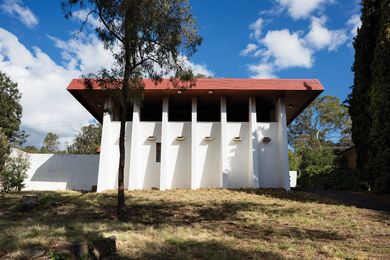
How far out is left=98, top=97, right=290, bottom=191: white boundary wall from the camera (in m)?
15.9

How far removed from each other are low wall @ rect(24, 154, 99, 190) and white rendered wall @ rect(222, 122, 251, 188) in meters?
8.25

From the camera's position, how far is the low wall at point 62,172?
1872 cm

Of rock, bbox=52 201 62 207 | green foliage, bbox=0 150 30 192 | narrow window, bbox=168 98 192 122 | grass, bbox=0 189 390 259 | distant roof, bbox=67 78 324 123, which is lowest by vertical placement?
grass, bbox=0 189 390 259

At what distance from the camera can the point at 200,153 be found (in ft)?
54.1

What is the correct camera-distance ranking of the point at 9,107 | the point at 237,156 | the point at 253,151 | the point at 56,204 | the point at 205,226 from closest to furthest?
the point at 205,226 < the point at 56,204 < the point at 253,151 < the point at 237,156 < the point at 9,107

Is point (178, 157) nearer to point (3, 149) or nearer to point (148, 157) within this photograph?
point (148, 157)

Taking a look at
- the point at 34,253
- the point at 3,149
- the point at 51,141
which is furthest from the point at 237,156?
the point at 51,141

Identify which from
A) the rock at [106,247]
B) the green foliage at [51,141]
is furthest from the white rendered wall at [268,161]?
the green foliage at [51,141]

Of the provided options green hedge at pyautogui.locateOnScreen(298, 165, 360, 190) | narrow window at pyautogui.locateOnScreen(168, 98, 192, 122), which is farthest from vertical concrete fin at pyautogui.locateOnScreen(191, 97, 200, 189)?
green hedge at pyautogui.locateOnScreen(298, 165, 360, 190)

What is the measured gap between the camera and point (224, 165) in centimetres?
1591

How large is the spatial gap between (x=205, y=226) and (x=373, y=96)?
10.1 metres

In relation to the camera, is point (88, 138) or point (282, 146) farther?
point (88, 138)

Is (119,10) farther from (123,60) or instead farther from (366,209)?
(366,209)

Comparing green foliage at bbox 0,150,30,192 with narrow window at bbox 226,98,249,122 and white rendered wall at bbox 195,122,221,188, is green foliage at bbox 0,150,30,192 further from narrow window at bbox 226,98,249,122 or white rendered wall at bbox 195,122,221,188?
narrow window at bbox 226,98,249,122
